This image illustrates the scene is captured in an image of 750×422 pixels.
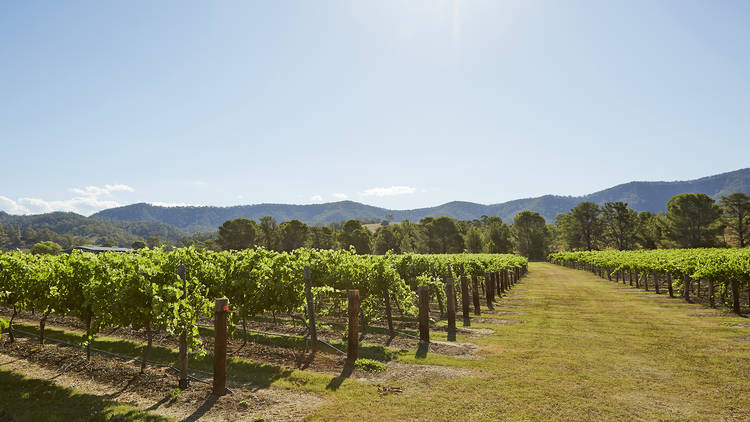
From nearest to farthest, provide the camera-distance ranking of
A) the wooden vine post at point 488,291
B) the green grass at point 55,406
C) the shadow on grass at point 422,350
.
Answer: the green grass at point 55,406 → the shadow on grass at point 422,350 → the wooden vine post at point 488,291

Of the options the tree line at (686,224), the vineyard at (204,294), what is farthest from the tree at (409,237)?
the vineyard at (204,294)

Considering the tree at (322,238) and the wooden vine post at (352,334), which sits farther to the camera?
the tree at (322,238)

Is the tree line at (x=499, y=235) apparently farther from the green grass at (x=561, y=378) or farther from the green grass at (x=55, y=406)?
the green grass at (x=55, y=406)

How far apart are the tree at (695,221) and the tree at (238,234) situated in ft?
343

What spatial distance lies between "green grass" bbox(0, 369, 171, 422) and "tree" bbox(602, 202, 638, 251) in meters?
117

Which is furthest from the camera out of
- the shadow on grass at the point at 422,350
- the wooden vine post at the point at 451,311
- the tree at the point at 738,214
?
the tree at the point at 738,214

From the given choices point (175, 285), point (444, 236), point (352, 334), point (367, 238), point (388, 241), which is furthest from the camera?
point (444, 236)

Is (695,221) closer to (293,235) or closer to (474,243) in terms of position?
(474,243)

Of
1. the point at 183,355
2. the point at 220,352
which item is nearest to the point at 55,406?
the point at 183,355

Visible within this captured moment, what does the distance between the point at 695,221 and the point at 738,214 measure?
9.36m

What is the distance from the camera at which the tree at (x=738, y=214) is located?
7906 cm

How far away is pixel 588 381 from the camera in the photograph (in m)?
9.05

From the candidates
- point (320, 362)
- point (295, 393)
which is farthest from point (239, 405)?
point (320, 362)

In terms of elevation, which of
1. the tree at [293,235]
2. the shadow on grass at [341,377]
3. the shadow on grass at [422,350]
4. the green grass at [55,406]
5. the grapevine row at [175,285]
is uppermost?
the tree at [293,235]
